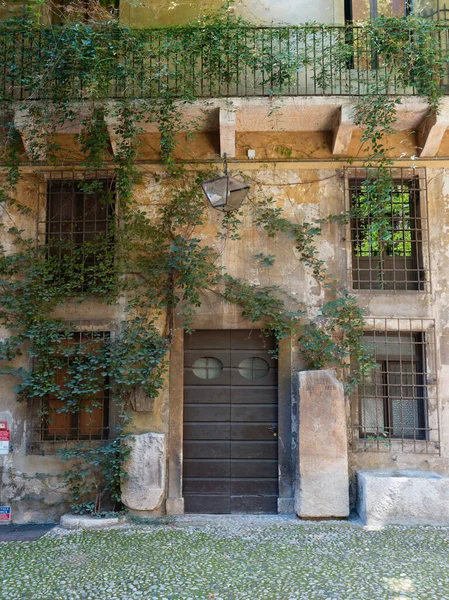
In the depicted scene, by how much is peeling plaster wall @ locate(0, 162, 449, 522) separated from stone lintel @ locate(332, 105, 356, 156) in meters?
0.21

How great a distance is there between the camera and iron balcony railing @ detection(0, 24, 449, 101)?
664 centimetres

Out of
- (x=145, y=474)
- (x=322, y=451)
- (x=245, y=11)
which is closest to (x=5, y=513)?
(x=145, y=474)

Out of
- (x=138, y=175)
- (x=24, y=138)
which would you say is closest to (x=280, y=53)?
(x=138, y=175)

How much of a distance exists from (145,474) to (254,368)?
6.16 ft

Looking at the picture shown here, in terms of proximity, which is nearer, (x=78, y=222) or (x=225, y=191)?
(x=225, y=191)

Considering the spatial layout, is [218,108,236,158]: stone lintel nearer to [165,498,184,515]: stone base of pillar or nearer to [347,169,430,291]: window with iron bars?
[347,169,430,291]: window with iron bars

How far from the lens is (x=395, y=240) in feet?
23.7

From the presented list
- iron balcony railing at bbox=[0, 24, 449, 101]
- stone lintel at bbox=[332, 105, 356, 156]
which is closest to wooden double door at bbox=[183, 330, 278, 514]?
stone lintel at bbox=[332, 105, 356, 156]

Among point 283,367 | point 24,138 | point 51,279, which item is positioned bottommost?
point 283,367

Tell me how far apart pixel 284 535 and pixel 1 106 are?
20.2 ft

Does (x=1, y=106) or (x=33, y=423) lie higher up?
(x=1, y=106)

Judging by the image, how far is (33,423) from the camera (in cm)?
694

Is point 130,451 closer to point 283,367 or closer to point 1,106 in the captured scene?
point 283,367

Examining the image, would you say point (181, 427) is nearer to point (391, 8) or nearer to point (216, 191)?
point (216, 191)
